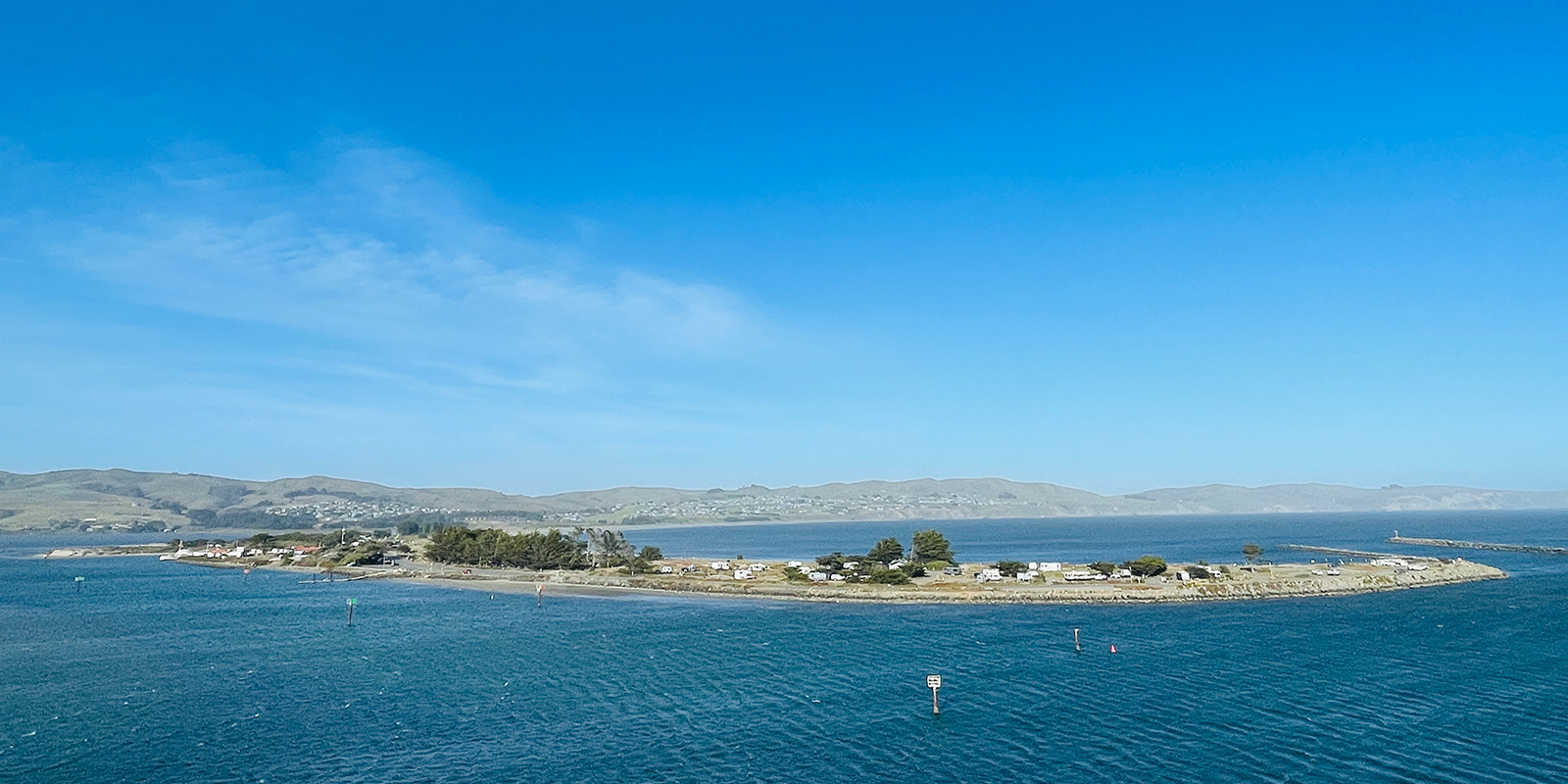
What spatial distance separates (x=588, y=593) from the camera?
99375 millimetres

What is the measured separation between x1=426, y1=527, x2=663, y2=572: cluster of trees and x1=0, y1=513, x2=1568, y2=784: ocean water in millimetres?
52016

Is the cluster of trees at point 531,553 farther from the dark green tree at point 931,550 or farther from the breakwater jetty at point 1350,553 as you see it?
the breakwater jetty at point 1350,553

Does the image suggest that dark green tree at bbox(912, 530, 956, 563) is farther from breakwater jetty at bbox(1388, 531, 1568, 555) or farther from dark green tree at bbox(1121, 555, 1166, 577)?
breakwater jetty at bbox(1388, 531, 1568, 555)

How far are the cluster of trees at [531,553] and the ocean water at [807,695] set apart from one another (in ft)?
171

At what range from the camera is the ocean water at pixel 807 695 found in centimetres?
3369

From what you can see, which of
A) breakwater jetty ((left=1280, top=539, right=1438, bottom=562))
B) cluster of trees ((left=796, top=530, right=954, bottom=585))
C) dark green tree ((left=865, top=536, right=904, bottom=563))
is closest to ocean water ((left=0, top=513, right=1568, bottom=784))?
cluster of trees ((left=796, top=530, right=954, bottom=585))

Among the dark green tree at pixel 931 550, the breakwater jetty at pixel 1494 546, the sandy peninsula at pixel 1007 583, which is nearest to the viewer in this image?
the sandy peninsula at pixel 1007 583

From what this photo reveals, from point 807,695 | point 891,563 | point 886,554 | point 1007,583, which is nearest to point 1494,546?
point 1007,583

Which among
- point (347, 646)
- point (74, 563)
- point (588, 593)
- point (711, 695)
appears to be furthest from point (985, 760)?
point (74, 563)

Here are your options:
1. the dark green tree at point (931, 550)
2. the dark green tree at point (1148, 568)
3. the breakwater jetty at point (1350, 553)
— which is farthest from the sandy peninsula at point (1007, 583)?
the breakwater jetty at point (1350, 553)

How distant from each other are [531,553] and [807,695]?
3932 inches

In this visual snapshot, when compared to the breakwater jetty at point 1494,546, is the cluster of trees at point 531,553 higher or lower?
higher

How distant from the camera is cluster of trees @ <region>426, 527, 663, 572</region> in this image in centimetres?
13250

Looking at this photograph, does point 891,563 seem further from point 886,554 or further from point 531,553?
point 531,553
